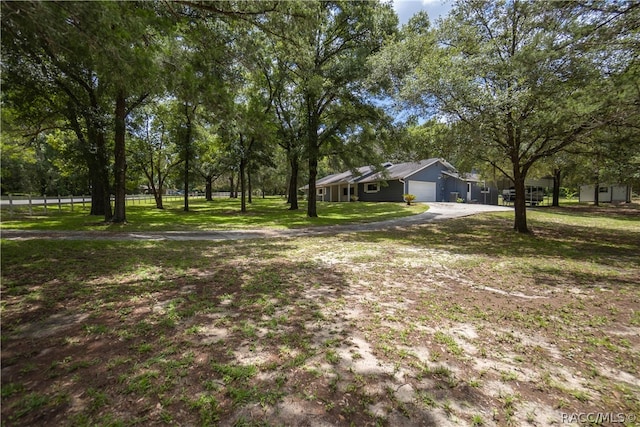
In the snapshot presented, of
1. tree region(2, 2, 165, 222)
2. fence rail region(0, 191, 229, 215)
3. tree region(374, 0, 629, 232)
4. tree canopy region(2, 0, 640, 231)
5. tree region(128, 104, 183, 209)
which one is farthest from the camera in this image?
tree region(128, 104, 183, 209)

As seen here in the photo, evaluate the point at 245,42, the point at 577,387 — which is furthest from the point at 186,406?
the point at 245,42

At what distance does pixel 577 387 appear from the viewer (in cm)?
257

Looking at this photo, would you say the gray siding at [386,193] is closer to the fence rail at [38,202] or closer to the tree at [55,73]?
the tree at [55,73]

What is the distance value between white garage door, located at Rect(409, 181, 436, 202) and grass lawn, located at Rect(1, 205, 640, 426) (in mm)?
22379

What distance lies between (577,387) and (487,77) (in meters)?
9.76

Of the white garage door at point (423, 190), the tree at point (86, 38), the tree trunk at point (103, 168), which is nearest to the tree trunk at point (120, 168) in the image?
the tree trunk at point (103, 168)

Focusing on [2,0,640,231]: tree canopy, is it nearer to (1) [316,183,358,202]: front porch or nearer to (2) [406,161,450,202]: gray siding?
(2) [406,161,450,202]: gray siding

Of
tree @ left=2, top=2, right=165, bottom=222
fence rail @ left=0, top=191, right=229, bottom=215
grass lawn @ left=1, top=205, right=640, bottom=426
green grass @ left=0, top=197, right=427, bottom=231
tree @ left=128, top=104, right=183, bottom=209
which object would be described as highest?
tree @ left=128, top=104, right=183, bottom=209

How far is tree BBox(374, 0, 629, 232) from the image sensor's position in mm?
7176

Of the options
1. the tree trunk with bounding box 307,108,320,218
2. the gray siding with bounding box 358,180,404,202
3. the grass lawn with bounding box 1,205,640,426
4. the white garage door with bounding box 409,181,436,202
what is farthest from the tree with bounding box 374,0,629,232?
the white garage door with bounding box 409,181,436,202

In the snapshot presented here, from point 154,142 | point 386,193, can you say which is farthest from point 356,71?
point 154,142

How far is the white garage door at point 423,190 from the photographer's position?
2864 cm

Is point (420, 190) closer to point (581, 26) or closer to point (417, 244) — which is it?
Answer: point (417, 244)

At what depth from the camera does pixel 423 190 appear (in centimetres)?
2945
